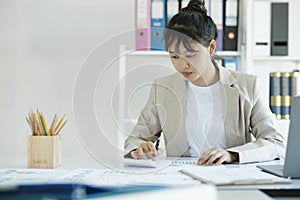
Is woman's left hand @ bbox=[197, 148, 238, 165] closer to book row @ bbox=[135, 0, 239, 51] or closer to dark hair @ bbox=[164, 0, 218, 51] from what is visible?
dark hair @ bbox=[164, 0, 218, 51]

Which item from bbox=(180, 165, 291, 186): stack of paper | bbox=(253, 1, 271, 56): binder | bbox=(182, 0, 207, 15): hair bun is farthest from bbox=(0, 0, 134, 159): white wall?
bbox=(180, 165, 291, 186): stack of paper

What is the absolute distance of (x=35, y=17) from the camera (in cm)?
324

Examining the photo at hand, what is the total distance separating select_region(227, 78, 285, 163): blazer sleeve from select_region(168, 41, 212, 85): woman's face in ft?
0.75

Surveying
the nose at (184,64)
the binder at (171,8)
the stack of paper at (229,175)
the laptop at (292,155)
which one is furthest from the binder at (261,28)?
the laptop at (292,155)

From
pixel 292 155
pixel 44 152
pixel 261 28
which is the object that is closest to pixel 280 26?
pixel 261 28

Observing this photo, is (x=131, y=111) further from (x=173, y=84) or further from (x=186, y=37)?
(x=186, y=37)

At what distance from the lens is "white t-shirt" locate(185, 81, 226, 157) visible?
6.05 ft

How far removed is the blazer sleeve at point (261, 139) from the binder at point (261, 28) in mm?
1015

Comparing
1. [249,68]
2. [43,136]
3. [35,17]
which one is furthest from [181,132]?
[35,17]

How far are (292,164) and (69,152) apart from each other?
2.20 metres

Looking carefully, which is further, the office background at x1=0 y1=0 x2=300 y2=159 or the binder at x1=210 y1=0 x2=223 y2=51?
the office background at x1=0 y1=0 x2=300 y2=159

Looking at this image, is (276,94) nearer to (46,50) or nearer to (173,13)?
(173,13)

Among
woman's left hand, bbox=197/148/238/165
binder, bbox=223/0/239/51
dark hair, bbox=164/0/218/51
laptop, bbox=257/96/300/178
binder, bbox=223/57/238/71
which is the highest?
binder, bbox=223/0/239/51

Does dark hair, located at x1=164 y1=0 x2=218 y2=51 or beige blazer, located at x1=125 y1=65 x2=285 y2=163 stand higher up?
dark hair, located at x1=164 y1=0 x2=218 y2=51
